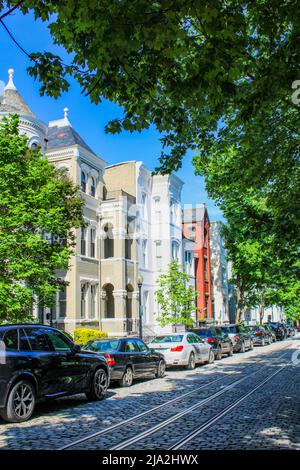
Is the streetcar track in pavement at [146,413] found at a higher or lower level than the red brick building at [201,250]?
lower

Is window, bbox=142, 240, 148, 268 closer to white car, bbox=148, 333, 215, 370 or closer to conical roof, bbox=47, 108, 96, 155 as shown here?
conical roof, bbox=47, 108, 96, 155

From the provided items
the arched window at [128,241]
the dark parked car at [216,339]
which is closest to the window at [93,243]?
the arched window at [128,241]

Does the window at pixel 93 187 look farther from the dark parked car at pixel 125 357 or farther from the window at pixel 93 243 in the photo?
the dark parked car at pixel 125 357

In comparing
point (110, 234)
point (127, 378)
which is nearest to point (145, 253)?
point (110, 234)

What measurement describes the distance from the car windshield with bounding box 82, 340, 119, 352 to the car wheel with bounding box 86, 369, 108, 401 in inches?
80.5

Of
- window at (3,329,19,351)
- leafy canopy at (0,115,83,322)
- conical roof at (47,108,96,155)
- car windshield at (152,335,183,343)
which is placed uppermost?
conical roof at (47,108,96,155)

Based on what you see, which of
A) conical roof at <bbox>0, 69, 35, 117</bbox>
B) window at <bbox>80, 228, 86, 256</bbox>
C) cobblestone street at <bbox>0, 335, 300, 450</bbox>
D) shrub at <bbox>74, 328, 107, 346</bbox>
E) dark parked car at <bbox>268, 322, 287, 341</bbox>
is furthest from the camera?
dark parked car at <bbox>268, 322, 287, 341</bbox>

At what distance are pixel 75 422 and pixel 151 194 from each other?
1282 inches

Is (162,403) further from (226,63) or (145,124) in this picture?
(226,63)

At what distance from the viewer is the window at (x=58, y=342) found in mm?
10461

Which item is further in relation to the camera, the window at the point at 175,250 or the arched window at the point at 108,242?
the window at the point at 175,250

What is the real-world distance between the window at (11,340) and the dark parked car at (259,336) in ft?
93.5

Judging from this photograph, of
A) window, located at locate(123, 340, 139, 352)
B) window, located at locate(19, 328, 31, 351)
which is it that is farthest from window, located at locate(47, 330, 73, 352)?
window, located at locate(123, 340, 139, 352)

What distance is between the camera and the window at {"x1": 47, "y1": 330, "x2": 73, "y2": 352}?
34.3 ft
